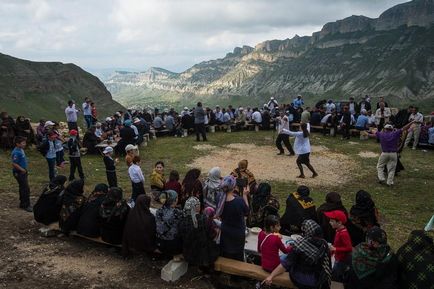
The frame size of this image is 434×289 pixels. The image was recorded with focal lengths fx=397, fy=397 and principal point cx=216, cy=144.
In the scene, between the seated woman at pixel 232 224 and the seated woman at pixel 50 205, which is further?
the seated woman at pixel 50 205

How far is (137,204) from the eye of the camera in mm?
7387

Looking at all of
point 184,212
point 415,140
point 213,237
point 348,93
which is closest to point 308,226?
point 213,237

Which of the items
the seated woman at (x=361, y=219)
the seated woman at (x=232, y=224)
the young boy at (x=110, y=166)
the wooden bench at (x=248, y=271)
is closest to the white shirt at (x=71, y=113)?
the young boy at (x=110, y=166)

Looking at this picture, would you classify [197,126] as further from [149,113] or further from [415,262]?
[415,262]

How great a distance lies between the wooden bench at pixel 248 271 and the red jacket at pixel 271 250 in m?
0.15

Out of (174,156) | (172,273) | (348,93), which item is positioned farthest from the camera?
(348,93)

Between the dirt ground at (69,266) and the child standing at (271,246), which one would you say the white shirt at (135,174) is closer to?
the dirt ground at (69,266)

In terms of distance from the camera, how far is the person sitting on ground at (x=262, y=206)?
25.9ft

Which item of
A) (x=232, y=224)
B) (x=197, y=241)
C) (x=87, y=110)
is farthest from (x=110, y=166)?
(x=87, y=110)

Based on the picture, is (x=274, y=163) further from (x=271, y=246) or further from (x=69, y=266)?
(x=69, y=266)

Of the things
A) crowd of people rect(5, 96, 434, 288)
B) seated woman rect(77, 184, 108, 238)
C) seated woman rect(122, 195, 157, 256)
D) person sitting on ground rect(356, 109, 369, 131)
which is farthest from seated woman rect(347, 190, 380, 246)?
person sitting on ground rect(356, 109, 369, 131)

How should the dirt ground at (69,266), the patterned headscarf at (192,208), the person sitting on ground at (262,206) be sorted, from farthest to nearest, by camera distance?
the person sitting on ground at (262,206) → the patterned headscarf at (192,208) → the dirt ground at (69,266)

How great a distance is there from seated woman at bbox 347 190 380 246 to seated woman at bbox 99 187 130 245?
4.28 metres

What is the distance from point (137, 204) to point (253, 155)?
459 inches
